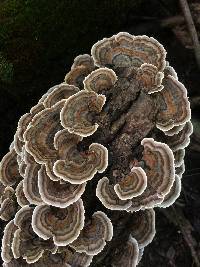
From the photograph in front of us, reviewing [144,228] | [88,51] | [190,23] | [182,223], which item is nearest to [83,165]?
[144,228]

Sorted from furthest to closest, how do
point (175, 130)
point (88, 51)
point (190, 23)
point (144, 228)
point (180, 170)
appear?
1. point (190, 23)
2. point (88, 51)
3. point (144, 228)
4. point (180, 170)
5. point (175, 130)

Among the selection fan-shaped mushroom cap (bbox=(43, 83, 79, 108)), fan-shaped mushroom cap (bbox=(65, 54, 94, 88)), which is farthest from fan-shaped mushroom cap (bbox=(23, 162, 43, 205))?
fan-shaped mushroom cap (bbox=(65, 54, 94, 88))

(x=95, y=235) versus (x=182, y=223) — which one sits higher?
(x=95, y=235)

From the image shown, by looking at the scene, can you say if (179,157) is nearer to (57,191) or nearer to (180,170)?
(180,170)

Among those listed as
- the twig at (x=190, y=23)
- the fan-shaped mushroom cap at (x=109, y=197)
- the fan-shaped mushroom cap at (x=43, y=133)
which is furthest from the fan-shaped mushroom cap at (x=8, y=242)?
the twig at (x=190, y=23)

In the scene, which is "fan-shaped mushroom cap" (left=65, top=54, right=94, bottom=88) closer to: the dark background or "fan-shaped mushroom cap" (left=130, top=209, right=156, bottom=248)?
the dark background

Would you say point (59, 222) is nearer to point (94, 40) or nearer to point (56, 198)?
point (56, 198)
